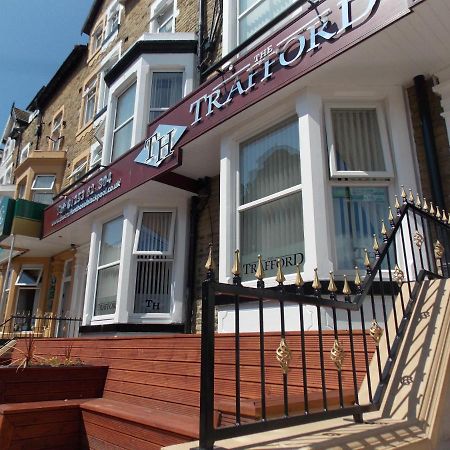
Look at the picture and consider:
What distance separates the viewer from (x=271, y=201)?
16.4ft

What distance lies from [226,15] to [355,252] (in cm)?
469

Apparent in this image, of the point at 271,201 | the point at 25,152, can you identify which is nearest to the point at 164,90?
the point at 271,201

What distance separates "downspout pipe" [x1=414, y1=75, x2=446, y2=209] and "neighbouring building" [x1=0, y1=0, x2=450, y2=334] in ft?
0.06

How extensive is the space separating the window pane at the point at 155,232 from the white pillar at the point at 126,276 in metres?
0.19

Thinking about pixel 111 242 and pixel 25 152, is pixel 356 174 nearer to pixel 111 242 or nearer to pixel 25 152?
pixel 111 242

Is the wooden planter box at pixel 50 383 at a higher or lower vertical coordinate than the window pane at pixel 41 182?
lower

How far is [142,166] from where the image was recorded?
282 inches

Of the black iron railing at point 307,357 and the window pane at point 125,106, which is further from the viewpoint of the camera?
the window pane at point 125,106

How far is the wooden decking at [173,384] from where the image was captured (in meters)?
2.77

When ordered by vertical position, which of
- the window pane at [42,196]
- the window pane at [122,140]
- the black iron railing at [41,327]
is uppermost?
the window pane at [42,196]

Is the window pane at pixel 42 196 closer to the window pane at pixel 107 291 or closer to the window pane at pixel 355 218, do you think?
the window pane at pixel 107 291

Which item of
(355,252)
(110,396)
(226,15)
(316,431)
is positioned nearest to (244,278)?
(355,252)

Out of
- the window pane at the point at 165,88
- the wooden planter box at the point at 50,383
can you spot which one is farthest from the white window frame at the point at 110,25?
the wooden planter box at the point at 50,383

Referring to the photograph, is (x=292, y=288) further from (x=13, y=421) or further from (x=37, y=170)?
(x=37, y=170)
